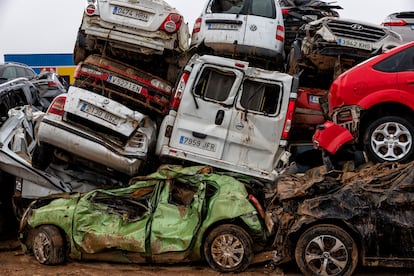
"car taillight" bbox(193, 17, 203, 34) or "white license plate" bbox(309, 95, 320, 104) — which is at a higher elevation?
"car taillight" bbox(193, 17, 203, 34)

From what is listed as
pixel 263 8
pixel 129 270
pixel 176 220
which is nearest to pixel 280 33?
pixel 263 8

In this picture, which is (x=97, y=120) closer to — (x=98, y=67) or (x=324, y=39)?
(x=98, y=67)

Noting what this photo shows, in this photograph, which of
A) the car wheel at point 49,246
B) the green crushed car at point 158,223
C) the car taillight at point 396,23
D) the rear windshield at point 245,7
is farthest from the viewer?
the car taillight at point 396,23

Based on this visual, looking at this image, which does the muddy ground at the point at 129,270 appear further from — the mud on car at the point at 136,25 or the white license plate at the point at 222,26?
the white license plate at the point at 222,26

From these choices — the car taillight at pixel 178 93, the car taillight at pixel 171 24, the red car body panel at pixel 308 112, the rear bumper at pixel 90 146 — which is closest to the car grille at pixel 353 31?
the red car body panel at pixel 308 112

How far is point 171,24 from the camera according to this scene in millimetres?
9625

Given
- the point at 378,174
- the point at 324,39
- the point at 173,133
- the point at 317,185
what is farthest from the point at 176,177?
the point at 324,39

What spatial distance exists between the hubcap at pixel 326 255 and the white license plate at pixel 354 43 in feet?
13.0

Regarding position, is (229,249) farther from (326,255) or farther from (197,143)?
(197,143)

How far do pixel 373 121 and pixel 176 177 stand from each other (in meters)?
2.71

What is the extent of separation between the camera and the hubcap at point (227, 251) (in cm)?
743

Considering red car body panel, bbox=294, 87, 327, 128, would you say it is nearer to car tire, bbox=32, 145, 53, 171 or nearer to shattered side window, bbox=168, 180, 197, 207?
shattered side window, bbox=168, 180, 197, 207

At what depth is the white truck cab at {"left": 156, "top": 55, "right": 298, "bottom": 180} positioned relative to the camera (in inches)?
358

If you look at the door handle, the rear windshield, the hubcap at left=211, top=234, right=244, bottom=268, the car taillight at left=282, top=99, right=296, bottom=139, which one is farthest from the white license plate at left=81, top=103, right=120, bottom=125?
the hubcap at left=211, top=234, right=244, bottom=268
